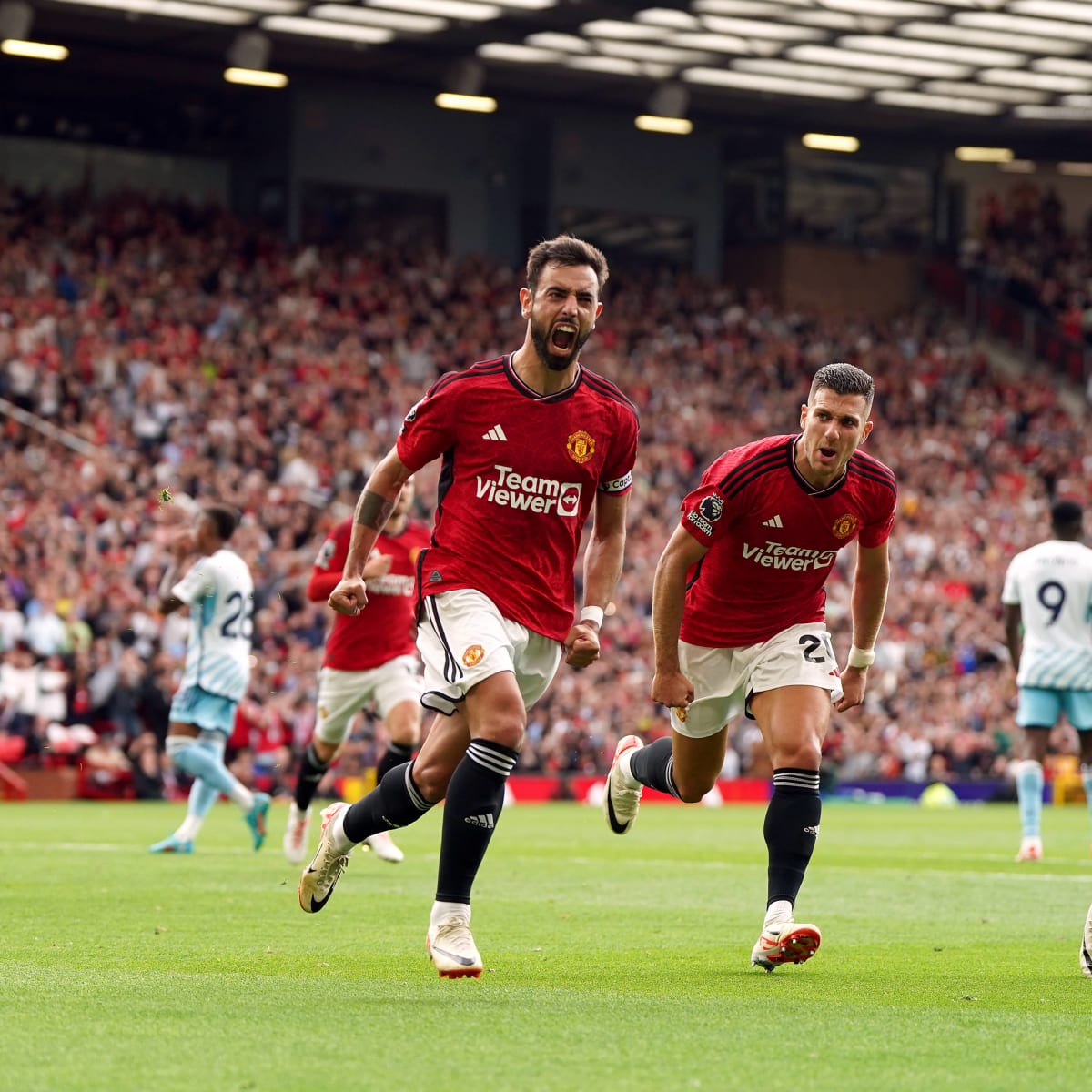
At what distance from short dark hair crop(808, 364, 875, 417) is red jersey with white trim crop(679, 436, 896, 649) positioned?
10.6 inches

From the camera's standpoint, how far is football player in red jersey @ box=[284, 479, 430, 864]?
41.8 feet

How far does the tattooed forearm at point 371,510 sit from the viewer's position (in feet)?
23.5

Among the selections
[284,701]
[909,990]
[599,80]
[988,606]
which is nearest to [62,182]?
[599,80]

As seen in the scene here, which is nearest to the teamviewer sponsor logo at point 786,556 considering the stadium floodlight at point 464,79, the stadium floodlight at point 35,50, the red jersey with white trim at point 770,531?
the red jersey with white trim at point 770,531

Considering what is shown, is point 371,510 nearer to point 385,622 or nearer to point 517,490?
point 517,490

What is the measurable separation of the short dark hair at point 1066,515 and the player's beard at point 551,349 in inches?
297

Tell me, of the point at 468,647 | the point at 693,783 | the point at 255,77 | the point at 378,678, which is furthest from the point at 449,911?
the point at 255,77

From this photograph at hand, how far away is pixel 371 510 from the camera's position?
7176 mm

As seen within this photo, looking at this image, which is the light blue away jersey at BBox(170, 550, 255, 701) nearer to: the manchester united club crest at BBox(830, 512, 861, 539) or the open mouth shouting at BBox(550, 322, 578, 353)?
the manchester united club crest at BBox(830, 512, 861, 539)

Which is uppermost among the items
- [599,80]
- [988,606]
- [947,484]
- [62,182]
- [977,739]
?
[599,80]

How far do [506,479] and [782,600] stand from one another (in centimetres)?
144

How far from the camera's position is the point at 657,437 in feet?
114

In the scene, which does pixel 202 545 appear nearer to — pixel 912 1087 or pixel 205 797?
pixel 205 797

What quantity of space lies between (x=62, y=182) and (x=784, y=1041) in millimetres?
32890
